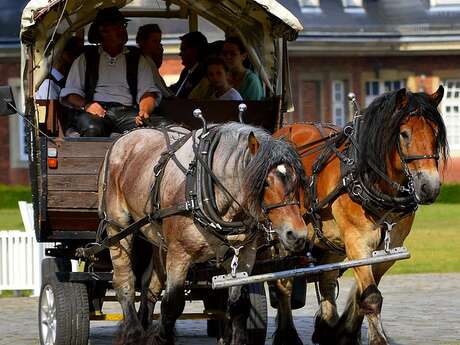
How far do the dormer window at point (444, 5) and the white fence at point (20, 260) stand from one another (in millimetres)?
29894

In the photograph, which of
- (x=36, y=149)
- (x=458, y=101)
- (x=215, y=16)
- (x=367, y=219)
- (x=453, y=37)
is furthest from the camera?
(x=458, y=101)

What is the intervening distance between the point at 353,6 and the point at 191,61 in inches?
1300

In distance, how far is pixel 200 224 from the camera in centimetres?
977

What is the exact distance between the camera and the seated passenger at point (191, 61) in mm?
12906

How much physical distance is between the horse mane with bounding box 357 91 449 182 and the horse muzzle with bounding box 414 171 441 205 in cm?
28

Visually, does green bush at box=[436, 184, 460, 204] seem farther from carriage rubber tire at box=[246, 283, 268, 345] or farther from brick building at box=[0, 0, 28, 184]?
carriage rubber tire at box=[246, 283, 268, 345]

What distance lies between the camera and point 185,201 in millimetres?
9883

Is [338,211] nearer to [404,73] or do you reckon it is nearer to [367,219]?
[367,219]

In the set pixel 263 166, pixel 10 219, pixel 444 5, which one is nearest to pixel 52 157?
pixel 263 166

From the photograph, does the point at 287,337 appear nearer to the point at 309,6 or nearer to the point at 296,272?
the point at 296,272

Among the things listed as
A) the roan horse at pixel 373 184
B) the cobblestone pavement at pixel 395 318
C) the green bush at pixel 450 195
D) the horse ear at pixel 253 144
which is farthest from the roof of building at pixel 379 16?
the horse ear at pixel 253 144

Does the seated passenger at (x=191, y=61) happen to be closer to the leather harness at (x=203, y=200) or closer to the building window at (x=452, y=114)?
the leather harness at (x=203, y=200)

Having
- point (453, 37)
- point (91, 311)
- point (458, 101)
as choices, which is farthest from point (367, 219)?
point (458, 101)

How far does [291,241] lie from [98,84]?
133 inches
